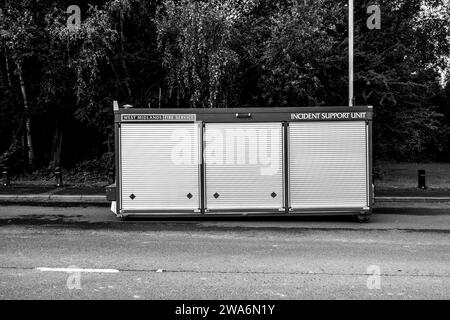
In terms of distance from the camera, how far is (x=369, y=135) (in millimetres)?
12734

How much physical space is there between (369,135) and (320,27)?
743 cm

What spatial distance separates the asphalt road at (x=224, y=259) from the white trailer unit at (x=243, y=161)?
51cm

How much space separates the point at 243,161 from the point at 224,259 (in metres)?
4.70

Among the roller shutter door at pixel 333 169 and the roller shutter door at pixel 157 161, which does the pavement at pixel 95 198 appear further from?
the roller shutter door at pixel 157 161

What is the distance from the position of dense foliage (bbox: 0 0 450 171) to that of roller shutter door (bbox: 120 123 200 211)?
5668 millimetres

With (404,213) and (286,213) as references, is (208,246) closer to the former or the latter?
(286,213)

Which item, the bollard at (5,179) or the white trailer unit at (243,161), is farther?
the bollard at (5,179)

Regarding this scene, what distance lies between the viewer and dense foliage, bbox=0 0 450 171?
1839 cm

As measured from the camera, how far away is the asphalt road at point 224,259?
21.5 ft

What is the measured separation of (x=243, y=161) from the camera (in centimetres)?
1278

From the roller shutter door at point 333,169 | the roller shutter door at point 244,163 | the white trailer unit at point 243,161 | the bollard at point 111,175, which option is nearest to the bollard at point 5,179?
the bollard at point 111,175
